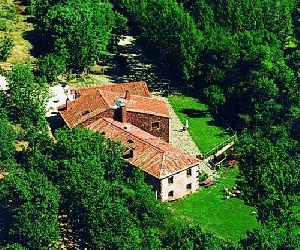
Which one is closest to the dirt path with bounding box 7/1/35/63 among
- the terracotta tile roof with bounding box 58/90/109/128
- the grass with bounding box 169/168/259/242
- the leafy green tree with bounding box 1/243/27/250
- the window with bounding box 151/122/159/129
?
the terracotta tile roof with bounding box 58/90/109/128

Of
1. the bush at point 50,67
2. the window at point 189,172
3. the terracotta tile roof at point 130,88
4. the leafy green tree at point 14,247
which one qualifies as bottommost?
the window at point 189,172

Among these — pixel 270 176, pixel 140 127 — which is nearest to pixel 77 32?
pixel 140 127

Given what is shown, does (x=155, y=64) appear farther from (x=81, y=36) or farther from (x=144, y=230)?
(x=144, y=230)

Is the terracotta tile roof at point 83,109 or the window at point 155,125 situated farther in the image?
the window at point 155,125

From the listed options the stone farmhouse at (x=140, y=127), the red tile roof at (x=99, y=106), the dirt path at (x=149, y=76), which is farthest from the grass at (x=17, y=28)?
the red tile roof at (x=99, y=106)

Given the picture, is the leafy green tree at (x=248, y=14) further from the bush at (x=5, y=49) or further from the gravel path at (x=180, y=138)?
the bush at (x=5, y=49)

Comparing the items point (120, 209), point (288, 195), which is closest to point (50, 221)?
point (120, 209)
